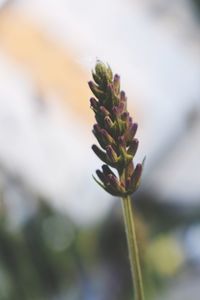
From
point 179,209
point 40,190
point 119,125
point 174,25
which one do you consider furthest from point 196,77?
point 119,125

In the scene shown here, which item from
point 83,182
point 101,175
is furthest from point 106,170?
point 83,182

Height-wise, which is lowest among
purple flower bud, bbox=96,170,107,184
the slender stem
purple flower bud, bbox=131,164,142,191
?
the slender stem

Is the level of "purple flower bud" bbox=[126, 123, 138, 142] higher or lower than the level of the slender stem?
higher

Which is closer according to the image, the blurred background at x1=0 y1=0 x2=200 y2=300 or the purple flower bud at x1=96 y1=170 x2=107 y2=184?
the purple flower bud at x1=96 y1=170 x2=107 y2=184

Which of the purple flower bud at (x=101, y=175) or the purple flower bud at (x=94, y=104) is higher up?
the purple flower bud at (x=94, y=104)

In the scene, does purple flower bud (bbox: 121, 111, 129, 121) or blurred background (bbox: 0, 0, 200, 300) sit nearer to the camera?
purple flower bud (bbox: 121, 111, 129, 121)

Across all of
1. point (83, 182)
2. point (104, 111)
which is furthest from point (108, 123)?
point (83, 182)

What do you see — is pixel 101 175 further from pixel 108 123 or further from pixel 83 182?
pixel 83 182

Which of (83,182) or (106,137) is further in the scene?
(83,182)

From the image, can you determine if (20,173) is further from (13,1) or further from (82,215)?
(13,1)

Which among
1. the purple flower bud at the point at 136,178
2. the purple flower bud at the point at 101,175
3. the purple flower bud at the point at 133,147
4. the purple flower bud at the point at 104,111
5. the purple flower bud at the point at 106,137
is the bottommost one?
the purple flower bud at the point at 136,178

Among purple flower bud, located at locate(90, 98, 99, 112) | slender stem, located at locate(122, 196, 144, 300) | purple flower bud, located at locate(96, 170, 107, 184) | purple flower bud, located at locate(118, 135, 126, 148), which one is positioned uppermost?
purple flower bud, located at locate(90, 98, 99, 112)
